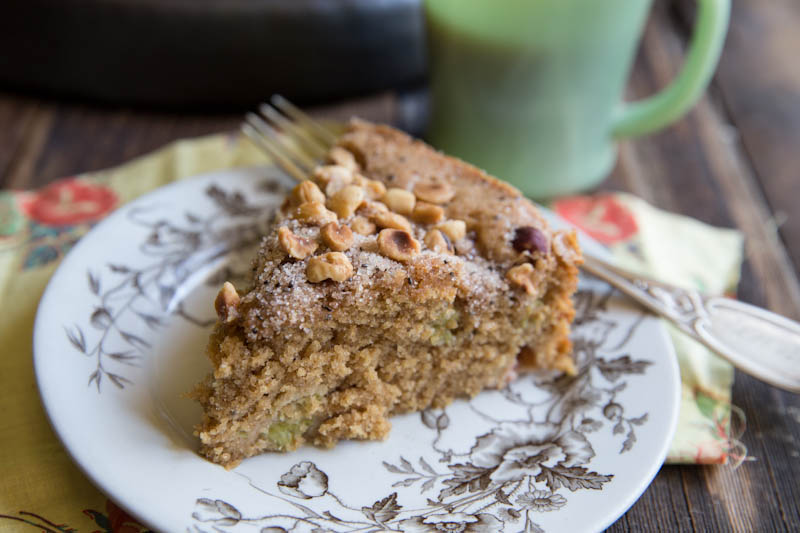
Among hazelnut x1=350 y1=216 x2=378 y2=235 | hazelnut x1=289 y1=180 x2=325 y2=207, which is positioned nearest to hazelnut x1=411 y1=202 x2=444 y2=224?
hazelnut x1=350 y1=216 x2=378 y2=235

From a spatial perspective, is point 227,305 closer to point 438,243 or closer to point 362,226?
point 362,226

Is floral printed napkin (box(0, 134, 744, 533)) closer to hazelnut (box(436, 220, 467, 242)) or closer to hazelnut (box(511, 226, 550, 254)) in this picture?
hazelnut (box(511, 226, 550, 254))

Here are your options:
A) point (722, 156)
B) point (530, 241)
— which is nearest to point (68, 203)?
point (530, 241)

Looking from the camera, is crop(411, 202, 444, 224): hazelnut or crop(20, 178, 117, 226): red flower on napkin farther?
crop(20, 178, 117, 226): red flower on napkin

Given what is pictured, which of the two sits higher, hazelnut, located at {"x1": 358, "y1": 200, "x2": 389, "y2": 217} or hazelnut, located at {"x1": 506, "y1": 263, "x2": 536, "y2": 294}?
hazelnut, located at {"x1": 358, "y1": 200, "x2": 389, "y2": 217}

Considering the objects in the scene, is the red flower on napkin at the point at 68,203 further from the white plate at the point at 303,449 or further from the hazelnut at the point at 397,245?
the hazelnut at the point at 397,245

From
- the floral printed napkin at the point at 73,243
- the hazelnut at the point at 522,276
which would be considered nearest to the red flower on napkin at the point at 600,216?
the floral printed napkin at the point at 73,243
